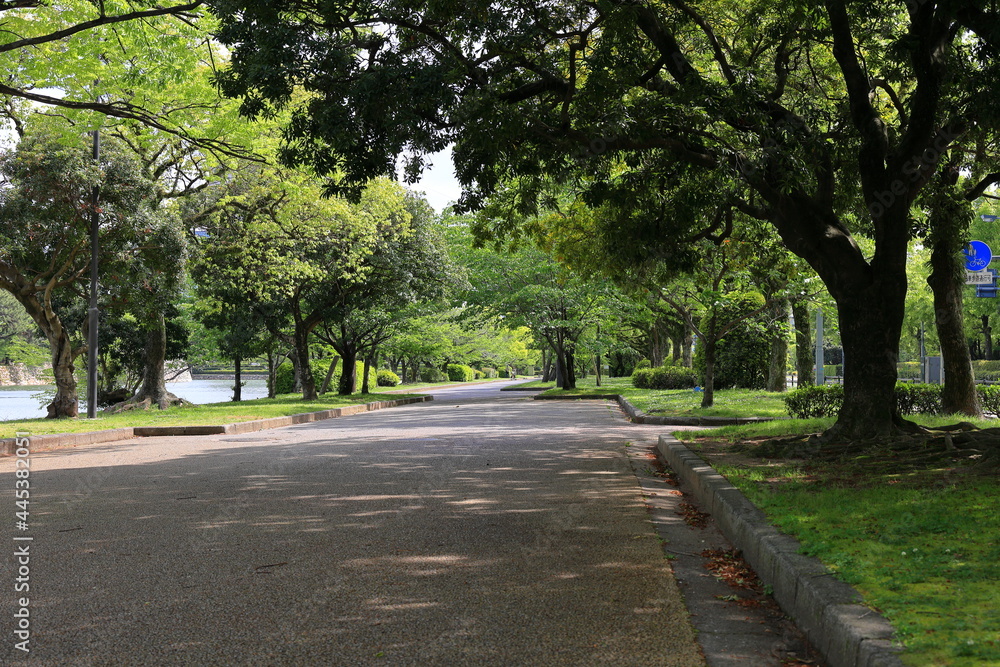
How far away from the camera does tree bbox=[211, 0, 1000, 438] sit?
28.7 feet

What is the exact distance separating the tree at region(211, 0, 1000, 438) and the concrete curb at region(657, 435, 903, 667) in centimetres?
441

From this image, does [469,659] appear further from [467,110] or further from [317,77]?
[317,77]

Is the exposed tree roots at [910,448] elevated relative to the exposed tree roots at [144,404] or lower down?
elevated

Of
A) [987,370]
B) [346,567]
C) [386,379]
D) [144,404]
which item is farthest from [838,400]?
[987,370]

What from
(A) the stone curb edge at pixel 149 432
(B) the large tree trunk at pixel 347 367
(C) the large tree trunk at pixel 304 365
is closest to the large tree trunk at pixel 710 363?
(A) the stone curb edge at pixel 149 432

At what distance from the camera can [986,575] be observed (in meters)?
3.84

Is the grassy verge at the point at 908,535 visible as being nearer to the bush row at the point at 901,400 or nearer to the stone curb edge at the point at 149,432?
the bush row at the point at 901,400

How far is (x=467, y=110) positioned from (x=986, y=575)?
21.6 ft

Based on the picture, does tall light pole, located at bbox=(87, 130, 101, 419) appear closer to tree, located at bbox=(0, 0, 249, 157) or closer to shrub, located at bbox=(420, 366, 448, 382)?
tree, located at bbox=(0, 0, 249, 157)

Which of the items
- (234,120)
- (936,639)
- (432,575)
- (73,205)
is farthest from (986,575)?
(73,205)

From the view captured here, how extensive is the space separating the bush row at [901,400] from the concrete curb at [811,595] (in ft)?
28.7

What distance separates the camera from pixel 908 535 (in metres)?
4.80

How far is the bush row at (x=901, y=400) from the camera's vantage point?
1396 centimetres

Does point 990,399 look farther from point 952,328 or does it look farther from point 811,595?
point 811,595
